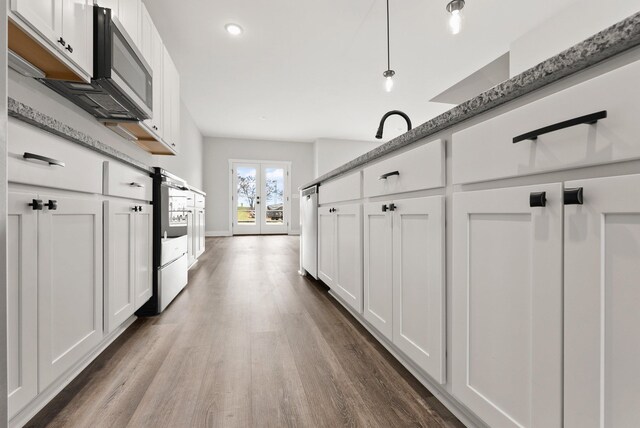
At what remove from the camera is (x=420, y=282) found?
3.30 ft

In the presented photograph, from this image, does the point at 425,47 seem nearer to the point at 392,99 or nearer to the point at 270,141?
the point at 392,99

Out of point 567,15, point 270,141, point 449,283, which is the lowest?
point 449,283

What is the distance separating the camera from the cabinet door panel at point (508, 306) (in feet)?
1.90

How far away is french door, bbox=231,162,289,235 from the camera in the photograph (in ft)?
25.8

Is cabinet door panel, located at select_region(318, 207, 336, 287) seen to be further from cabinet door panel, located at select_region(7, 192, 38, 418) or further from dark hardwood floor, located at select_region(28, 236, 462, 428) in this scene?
cabinet door panel, located at select_region(7, 192, 38, 418)

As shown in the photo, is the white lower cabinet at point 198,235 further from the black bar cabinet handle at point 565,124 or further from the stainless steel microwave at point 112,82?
the black bar cabinet handle at point 565,124

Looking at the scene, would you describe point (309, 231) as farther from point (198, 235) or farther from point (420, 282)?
point (198, 235)

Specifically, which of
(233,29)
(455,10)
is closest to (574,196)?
(455,10)

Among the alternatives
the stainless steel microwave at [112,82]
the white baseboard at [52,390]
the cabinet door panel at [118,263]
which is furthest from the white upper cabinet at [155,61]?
the white baseboard at [52,390]

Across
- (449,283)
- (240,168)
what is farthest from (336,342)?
(240,168)

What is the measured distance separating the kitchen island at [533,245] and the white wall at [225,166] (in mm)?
7205

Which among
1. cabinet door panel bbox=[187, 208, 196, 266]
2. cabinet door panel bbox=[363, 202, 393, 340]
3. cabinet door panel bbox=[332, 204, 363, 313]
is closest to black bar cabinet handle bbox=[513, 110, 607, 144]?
cabinet door panel bbox=[363, 202, 393, 340]

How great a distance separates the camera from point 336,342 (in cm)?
142

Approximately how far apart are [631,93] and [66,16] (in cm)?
191
